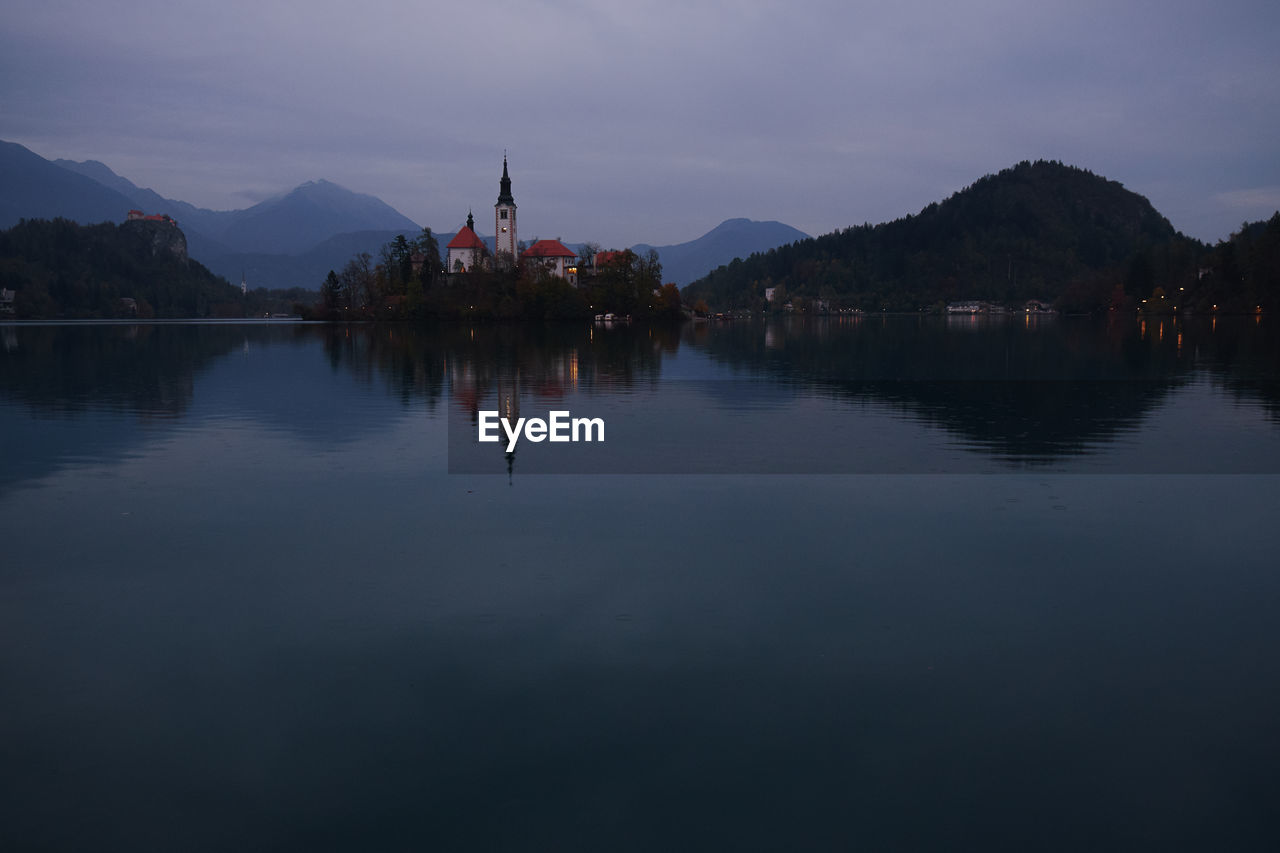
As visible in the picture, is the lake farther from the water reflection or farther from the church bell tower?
the church bell tower

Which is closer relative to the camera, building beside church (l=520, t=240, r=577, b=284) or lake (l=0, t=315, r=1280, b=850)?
lake (l=0, t=315, r=1280, b=850)

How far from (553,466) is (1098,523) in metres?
11.2

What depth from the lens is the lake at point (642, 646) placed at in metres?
6.49

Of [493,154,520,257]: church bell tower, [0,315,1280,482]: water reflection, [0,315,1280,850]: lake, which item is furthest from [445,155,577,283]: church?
[0,315,1280,850]: lake

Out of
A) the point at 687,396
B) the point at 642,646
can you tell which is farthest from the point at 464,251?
the point at 642,646

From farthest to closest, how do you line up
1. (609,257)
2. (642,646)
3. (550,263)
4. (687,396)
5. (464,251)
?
(464,251) → (609,257) → (550,263) → (687,396) → (642,646)

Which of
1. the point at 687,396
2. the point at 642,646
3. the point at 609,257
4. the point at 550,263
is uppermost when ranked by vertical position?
the point at 609,257

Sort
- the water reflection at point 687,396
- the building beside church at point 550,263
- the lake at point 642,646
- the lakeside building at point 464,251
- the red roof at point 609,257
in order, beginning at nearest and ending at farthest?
the lake at point 642,646 < the water reflection at point 687,396 < the red roof at point 609,257 < the building beside church at point 550,263 < the lakeside building at point 464,251

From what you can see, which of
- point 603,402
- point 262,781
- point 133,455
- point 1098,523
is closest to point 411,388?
point 603,402

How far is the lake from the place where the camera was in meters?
6.49

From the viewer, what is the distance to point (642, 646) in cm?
935

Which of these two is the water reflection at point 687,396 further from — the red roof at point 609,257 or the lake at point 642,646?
the red roof at point 609,257

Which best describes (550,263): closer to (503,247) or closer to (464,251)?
(503,247)

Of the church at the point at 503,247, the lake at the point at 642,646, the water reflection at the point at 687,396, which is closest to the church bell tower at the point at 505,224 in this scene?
the church at the point at 503,247
